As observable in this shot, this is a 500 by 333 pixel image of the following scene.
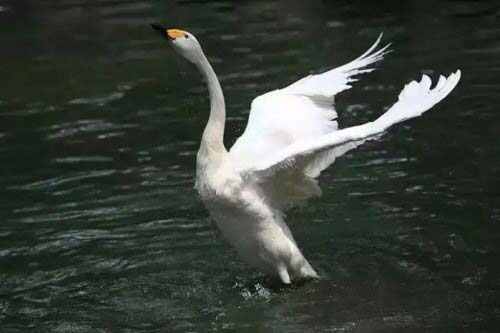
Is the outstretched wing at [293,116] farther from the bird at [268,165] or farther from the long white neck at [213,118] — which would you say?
the long white neck at [213,118]

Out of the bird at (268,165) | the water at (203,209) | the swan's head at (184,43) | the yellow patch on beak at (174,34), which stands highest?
the yellow patch on beak at (174,34)

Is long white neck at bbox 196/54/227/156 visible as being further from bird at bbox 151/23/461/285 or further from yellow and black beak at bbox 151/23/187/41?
yellow and black beak at bbox 151/23/187/41

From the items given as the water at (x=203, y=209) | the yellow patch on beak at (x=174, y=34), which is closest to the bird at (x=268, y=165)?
the yellow patch on beak at (x=174, y=34)

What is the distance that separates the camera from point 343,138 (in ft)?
25.2

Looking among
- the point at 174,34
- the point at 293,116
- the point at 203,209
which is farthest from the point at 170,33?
the point at 203,209

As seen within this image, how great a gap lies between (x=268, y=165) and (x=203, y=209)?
2.11m

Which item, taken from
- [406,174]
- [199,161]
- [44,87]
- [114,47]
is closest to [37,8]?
[114,47]

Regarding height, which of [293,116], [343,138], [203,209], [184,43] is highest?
[184,43]

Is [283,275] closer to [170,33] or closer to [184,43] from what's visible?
[184,43]

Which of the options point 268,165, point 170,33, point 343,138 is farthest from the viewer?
point 268,165

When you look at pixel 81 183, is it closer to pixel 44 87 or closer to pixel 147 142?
pixel 147 142

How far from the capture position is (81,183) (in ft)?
36.1

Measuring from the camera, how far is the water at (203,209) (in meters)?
8.24

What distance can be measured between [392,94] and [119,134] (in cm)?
→ 293
